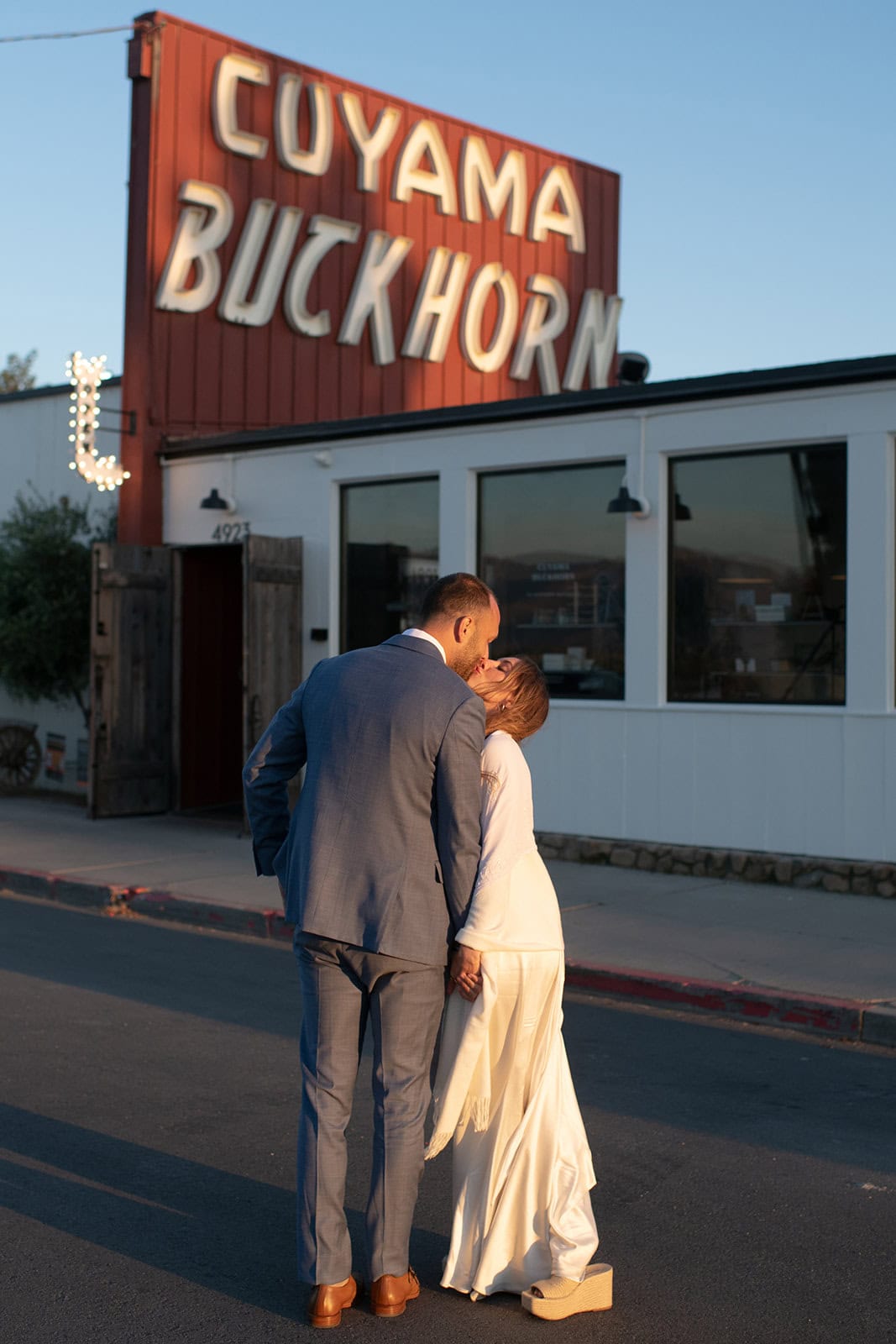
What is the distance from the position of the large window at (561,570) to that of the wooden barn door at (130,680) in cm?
380

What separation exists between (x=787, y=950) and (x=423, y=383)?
11425 mm

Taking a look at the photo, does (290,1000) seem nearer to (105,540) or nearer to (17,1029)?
(17,1029)

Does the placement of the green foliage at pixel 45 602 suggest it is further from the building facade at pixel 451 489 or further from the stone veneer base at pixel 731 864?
the stone veneer base at pixel 731 864

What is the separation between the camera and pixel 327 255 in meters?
17.0

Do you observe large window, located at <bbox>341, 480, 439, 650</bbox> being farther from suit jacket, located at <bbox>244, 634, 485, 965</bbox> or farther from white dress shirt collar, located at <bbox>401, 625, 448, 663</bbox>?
suit jacket, located at <bbox>244, 634, 485, 965</bbox>

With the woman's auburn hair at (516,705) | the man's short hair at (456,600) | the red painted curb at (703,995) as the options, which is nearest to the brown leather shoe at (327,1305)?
the woman's auburn hair at (516,705)

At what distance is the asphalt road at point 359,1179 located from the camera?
12.7ft

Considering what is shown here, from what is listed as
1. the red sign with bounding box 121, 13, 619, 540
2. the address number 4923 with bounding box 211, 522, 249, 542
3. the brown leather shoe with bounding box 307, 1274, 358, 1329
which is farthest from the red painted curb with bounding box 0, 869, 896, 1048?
the red sign with bounding box 121, 13, 619, 540

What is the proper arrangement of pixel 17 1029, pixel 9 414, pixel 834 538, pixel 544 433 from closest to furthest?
pixel 17 1029, pixel 834 538, pixel 544 433, pixel 9 414

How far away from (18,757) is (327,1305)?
1434cm

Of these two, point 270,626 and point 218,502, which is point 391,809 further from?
point 218,502

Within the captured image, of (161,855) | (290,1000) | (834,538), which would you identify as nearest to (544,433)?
(834,538)

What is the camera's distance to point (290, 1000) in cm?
771

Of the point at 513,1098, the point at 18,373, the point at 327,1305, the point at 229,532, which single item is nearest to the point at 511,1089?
the point at 513,1098
